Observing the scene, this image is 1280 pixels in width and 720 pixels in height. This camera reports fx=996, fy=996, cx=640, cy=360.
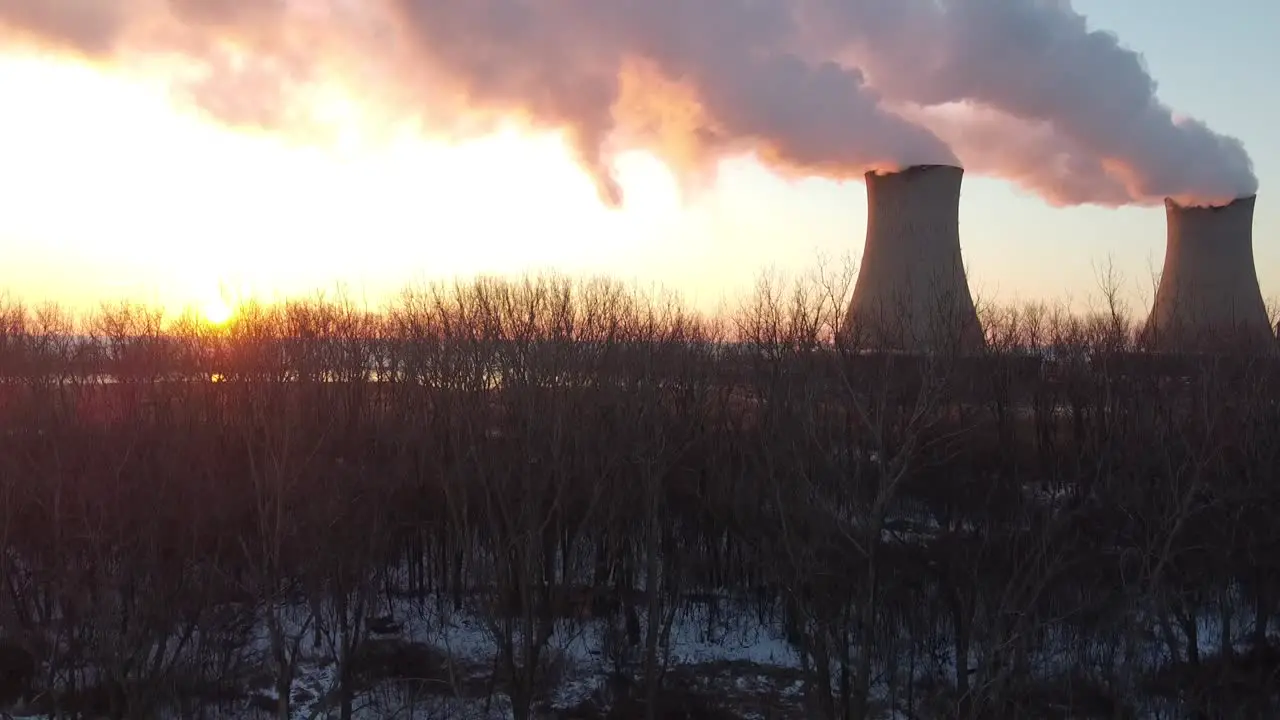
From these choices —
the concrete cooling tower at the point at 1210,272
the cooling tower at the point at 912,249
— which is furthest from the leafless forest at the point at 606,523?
the concrete cooling tower at the point at 1210,272

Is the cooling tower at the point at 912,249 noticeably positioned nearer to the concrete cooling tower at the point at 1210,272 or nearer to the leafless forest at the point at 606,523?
the leafless forest at the point at 606,523

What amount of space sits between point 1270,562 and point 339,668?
11447 mm

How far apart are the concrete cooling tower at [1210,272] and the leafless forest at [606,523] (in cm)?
483

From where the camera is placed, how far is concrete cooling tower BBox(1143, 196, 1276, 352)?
65.7 ft

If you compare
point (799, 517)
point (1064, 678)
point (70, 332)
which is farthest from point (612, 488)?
point (70, 332)

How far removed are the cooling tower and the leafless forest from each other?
2678 mm

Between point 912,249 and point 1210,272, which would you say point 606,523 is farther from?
point 1210,272

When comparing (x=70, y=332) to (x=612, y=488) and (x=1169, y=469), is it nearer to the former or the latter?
(x=612, y=488)

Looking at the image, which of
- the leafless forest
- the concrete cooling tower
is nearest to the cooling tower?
the leafless forest

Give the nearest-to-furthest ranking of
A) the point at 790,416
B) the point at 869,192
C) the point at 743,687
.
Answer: the point at 743,687
the point at 790,416
the point at 869,192

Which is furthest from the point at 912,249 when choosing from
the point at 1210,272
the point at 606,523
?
the point at 606,523

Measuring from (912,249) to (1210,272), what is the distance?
7394 millimetres

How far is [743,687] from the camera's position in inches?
484

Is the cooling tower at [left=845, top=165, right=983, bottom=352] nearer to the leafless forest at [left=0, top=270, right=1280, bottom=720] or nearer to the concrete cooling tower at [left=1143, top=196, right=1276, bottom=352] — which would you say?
the leafless forest at [left=0, top=270, right=1280, bottom=720]
